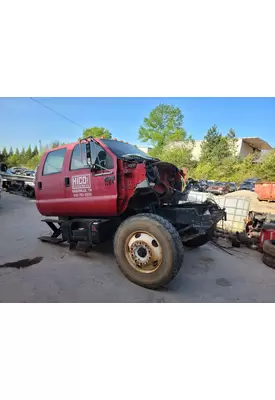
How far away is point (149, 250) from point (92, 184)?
1.30 meters

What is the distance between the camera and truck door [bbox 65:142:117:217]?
10.4 ft

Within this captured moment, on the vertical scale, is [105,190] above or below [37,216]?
above

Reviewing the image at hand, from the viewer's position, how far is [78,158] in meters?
3.58

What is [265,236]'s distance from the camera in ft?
14.3

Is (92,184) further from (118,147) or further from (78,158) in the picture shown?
(118,147)

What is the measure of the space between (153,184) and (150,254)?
35.0 inches

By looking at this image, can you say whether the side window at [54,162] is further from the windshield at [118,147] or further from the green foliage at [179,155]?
the green foliage at [179,155]

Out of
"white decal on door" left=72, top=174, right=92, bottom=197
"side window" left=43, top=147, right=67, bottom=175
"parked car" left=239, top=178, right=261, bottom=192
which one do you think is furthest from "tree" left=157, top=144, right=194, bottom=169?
"white decal on door" left=72, top=174, right=92, bottom=197

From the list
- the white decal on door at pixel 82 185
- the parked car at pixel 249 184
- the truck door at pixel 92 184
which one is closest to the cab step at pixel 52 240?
the truck door at pixel 92 184

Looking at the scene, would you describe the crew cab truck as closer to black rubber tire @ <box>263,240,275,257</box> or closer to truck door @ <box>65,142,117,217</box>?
truck door @ <box>65,142,117,217</box>

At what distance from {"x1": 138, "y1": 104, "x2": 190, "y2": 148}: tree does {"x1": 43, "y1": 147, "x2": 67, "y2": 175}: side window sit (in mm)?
20764

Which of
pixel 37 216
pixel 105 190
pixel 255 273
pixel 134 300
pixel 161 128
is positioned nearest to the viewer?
pixel 134 300

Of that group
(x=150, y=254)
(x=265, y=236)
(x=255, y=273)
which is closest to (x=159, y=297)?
(x=150, y=254)

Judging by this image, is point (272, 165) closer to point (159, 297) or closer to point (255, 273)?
point (255, 273)
